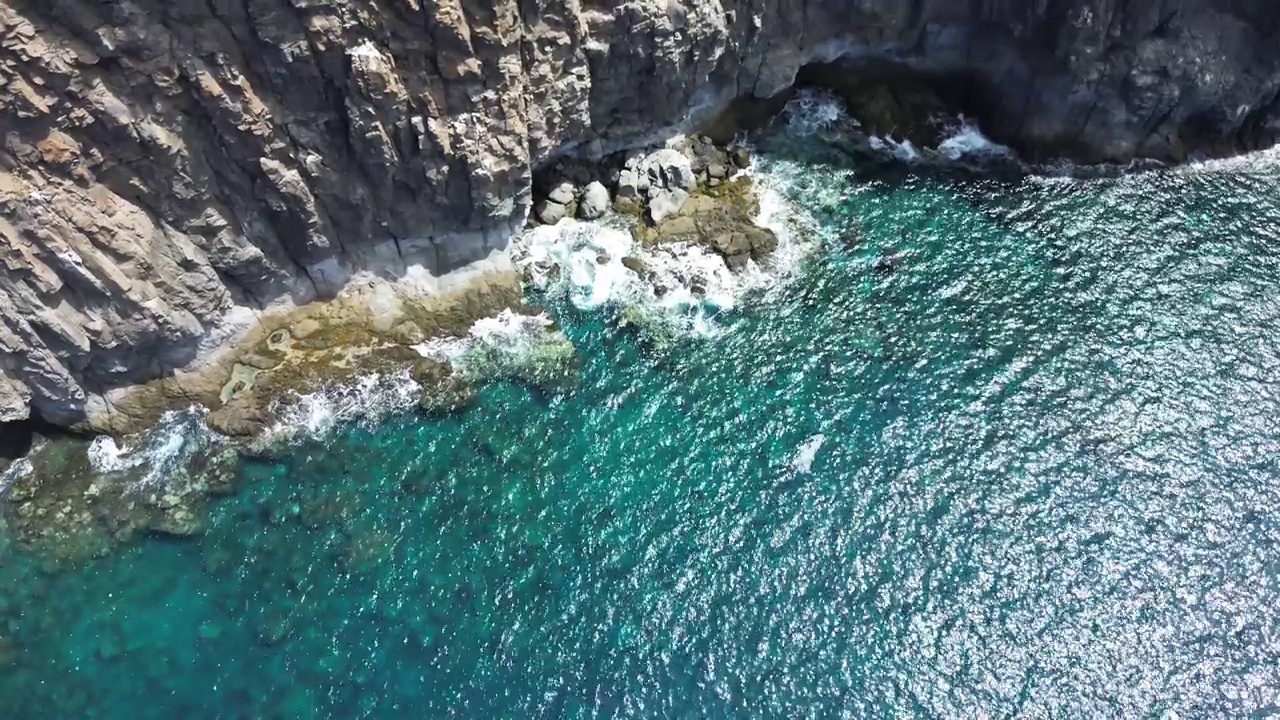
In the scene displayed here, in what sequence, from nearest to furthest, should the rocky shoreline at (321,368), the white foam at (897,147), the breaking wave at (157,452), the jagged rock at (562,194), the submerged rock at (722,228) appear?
the rocky shoreline at (321,368)
the breaking wave at (157,452)
the submerged rock at (722,228)
the jagged rock at (562,194)
the white foam at (897,147)

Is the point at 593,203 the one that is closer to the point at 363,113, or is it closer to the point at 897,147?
the point at 363,113

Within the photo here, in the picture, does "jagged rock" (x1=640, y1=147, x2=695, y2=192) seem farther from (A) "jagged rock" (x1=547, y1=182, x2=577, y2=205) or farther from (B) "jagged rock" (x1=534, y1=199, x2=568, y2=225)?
(B) "jagged rock" (x1=534, y1=199, x2=568, y2=225)

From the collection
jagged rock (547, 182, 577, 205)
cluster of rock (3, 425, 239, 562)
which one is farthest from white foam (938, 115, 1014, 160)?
cluster of rock (3, 425, 239, 562)

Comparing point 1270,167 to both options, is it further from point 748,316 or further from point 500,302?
point 500,302

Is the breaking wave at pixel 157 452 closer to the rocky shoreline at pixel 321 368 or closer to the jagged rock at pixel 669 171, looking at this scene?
the rocky shoreline at pixel 321 368

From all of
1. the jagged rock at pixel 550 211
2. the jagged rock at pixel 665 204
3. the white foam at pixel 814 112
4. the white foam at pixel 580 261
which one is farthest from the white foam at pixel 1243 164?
the jagged rock at pixel 550 211
